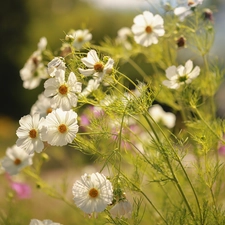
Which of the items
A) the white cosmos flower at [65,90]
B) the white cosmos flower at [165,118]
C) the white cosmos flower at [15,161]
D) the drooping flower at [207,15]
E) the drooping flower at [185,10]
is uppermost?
the drooping flower at [185,10]

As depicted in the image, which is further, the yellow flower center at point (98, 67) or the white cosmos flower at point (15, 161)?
the white cosmos flower at point (15, 161)

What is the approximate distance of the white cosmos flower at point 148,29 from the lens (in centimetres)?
122

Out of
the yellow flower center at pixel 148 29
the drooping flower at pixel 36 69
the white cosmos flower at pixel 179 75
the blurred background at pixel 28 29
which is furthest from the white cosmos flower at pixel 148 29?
the blurred background at pixel 28 29

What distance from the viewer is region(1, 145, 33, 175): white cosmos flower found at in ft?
4.10

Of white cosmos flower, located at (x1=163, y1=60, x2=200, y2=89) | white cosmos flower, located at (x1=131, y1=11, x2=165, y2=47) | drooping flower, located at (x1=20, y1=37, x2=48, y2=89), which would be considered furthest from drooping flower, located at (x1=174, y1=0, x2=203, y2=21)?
drooping flower, located at (x1=20, y1=37, x2=48, y2=89)

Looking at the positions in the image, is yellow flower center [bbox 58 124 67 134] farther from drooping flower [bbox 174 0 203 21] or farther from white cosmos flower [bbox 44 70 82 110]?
drooping flower [bbox 174 0 203 21]

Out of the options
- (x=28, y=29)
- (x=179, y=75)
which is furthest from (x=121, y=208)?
(x=28, y=29)

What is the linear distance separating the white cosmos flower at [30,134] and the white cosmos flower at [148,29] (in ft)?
1.37

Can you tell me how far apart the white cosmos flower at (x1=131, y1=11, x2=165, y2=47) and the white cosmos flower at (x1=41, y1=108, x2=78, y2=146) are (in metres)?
0.41

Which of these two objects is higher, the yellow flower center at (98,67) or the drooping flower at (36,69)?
the yellow flower center at (98,67)

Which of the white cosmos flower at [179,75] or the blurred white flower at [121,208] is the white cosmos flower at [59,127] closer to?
the blurred white flower at [121,208]

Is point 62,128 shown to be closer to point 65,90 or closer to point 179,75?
point 65,90

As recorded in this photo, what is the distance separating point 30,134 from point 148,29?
45cm

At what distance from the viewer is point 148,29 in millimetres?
1254
